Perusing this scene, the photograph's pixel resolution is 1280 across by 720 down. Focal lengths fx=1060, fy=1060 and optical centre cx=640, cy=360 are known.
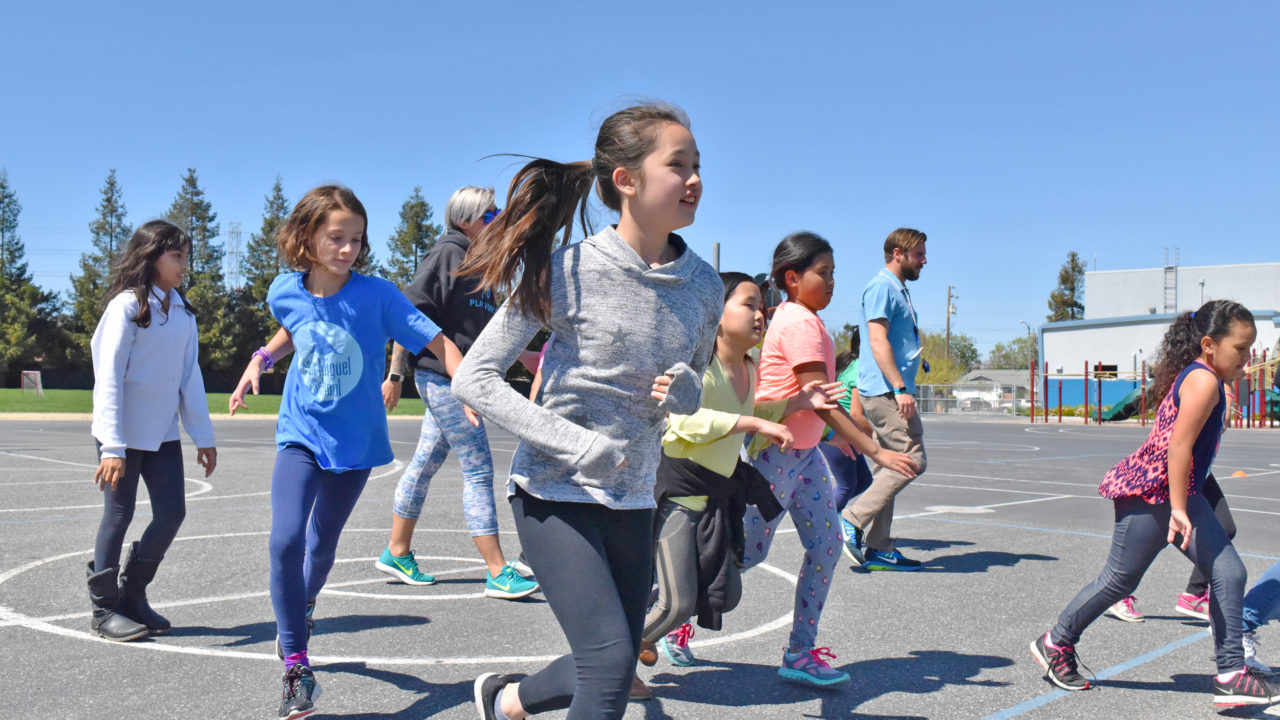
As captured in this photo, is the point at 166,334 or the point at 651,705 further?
the point at 166,334

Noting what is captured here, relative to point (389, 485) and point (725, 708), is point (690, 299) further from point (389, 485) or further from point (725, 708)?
point (389, 485)

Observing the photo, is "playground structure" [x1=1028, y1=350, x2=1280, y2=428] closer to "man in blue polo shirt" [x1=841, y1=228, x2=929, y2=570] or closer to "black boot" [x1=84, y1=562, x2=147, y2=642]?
"man in blue polo shirt" [x1=841, y1=228, x2=929, y2=570]

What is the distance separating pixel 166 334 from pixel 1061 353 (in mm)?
70639

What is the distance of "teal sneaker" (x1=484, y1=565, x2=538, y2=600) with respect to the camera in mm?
5590

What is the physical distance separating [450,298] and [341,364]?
1.91 m

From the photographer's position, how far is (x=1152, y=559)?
400cm

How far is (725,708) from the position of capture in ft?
12.6

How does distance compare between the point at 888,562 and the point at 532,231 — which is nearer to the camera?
the point at 532,231

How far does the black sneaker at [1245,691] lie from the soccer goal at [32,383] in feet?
158

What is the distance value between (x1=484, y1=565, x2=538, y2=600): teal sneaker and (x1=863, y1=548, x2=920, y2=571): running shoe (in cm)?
239

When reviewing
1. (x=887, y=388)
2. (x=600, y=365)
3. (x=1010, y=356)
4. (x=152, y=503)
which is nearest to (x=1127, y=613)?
(x=887, y=388)

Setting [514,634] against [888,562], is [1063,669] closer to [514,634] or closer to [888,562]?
[514,634]

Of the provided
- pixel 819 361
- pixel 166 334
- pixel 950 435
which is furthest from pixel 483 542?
pixel 950 435

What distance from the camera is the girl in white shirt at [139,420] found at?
4.58m
